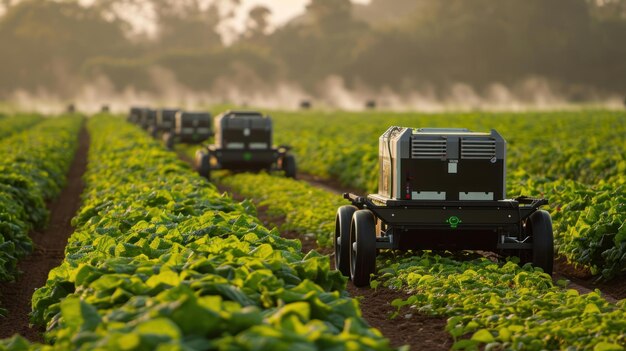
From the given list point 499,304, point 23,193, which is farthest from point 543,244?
point 23,193

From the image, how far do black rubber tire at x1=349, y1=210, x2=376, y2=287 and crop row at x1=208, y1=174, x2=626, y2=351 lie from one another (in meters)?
0.22

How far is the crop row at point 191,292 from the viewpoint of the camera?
5086 mm

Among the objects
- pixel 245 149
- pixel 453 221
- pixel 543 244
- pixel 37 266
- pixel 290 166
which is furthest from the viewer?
pixel 245 149

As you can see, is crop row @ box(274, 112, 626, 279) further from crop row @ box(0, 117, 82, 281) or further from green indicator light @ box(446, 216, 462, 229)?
crop row @ box(0, 117, 82, 281)

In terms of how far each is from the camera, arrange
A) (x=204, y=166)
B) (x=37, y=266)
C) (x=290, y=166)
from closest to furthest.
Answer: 1. (x=37, y=266)
2. (x=204, y=166)
3. (x=290, y=166)

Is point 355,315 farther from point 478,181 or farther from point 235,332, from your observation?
point 478,181

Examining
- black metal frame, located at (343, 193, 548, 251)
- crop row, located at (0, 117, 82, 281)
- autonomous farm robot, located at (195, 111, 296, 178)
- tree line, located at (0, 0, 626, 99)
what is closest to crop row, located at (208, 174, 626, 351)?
black metal frame, located at (343, 193, 548, 251)

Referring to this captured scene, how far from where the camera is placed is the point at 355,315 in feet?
21.5

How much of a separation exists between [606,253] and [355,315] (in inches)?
246

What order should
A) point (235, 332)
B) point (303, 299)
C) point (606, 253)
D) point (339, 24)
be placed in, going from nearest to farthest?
point (235, 332)
point (303, 299)
point (606, 253)
point (339, 24)

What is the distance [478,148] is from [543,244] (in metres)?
1.38

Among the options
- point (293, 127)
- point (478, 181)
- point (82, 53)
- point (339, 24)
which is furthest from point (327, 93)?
point (478, 181)

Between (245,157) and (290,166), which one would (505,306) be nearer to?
Result: (290,166)

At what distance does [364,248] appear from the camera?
11.2m
